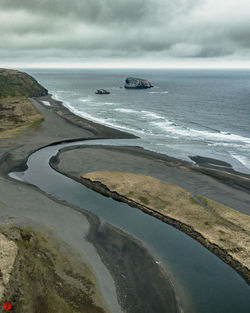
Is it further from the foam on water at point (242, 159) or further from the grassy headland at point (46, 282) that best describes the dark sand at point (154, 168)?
the grassy headland at point (46, 282)

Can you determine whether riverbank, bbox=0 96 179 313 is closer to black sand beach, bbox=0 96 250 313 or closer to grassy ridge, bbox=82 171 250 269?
black sand beach, bbox=0 96 250 313

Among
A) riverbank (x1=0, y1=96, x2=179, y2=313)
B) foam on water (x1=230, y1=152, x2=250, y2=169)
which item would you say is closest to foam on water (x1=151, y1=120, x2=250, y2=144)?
foam on water (x1=230, y1=152, x2=250, y2=169)

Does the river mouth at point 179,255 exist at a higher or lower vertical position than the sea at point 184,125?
lower

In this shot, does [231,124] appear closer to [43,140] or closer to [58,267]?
[43,140]

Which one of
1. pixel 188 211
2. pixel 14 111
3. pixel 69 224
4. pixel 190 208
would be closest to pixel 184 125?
pixel 190 208

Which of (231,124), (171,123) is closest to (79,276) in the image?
(171,123)

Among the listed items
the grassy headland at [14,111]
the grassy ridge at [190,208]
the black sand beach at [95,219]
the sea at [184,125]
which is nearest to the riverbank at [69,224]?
the black sand beach at [95,219]

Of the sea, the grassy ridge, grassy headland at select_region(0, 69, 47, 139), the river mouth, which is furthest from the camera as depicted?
grassy headland at select_region(0, 69, 47, 139)
